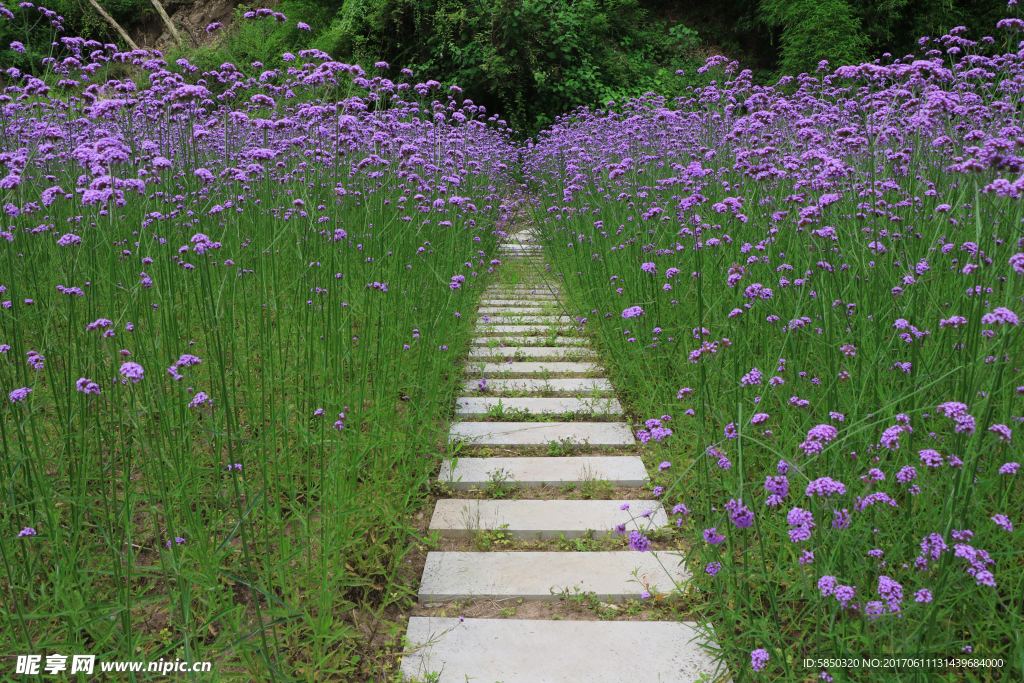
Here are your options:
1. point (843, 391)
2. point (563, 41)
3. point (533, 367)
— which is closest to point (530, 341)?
point (533, 367)

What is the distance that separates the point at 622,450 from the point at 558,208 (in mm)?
4723

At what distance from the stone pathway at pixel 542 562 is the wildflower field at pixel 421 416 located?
0.13m

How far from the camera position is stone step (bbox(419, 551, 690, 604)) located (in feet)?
6.55

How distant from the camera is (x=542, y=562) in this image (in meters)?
2.15

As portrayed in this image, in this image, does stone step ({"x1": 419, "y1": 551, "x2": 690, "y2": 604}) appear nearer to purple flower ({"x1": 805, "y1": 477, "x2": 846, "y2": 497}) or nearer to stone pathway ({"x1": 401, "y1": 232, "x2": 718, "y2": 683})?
stone pathway ({"x1": 401, "y1": 232, "x2": 718, "y2": 683})

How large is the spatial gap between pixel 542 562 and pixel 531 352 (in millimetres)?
2205

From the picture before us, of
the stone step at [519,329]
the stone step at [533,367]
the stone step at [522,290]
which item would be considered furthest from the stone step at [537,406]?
the stone step at [522,290]

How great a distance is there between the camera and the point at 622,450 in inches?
116

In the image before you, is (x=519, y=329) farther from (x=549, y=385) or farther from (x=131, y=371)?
(x=131, y=371)

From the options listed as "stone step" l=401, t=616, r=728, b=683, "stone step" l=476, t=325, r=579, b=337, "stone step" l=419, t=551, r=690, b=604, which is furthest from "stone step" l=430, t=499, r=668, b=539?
"stone step" l=476, t=325, r=579, b=337

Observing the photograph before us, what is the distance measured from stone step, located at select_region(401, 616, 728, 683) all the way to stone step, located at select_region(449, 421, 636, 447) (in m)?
1.21

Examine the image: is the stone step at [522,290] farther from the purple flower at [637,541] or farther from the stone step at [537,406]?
the purple flower at [637,541]

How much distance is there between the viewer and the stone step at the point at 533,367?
12.9ft

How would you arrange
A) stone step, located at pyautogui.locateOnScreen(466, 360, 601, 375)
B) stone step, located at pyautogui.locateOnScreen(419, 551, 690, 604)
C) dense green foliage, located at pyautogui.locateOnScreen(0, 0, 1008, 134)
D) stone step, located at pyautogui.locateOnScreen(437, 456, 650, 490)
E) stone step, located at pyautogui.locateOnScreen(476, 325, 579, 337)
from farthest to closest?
dense green foliage, located at pyautogui.locateOnScreen(0, 0, 1008, 134) < stone step, located at pyautogui.locateOnScreen(476, 325, 579, 337) < stone step, located at pyautogui.locateOnScreen(466, 360, 601, 375) < stone step, located at pyautogui.locateOnScreen(437, 456, 650, 490) < stone step, located at pyautogui.locateOnScreen(419, 551, 690, 604)
